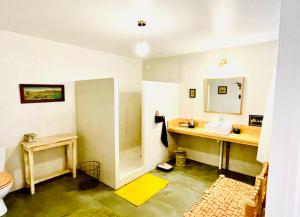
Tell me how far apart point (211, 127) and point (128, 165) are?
5.89ft

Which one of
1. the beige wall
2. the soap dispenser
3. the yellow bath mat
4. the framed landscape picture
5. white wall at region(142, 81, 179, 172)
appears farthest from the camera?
the soap dispenser

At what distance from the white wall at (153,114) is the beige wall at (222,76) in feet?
1.15

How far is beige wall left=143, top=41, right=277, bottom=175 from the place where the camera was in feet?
10.3

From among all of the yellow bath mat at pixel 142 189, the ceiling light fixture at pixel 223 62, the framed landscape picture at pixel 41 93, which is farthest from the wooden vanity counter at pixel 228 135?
the framed landscape picture at pixel 41 93

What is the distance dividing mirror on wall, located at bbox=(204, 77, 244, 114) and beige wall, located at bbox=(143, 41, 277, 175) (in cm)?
9

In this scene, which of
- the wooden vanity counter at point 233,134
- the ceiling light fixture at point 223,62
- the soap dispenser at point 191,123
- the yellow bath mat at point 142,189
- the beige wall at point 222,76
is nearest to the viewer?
the yellow bath mat at point 142,189

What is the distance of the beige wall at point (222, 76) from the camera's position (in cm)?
314

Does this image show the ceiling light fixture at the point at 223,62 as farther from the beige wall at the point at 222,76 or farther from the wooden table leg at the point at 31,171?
the wooden table leg at the point at 31,171

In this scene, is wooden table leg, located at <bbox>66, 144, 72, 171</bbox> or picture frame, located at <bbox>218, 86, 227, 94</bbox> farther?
picture frame, located at <bbox>218, 86, 227, 94</bbox>

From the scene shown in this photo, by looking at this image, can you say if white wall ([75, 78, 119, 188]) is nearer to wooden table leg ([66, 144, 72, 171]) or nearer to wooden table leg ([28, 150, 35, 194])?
wooden table leg ([66, 144, 72, 171])

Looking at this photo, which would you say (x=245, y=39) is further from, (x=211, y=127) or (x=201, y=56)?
(x=211, y=127)

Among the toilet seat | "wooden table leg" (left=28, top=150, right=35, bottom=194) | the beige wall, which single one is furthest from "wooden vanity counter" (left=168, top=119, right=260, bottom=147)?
the toilet seat

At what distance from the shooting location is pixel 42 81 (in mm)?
3039

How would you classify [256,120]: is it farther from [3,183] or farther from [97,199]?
[3,183]
